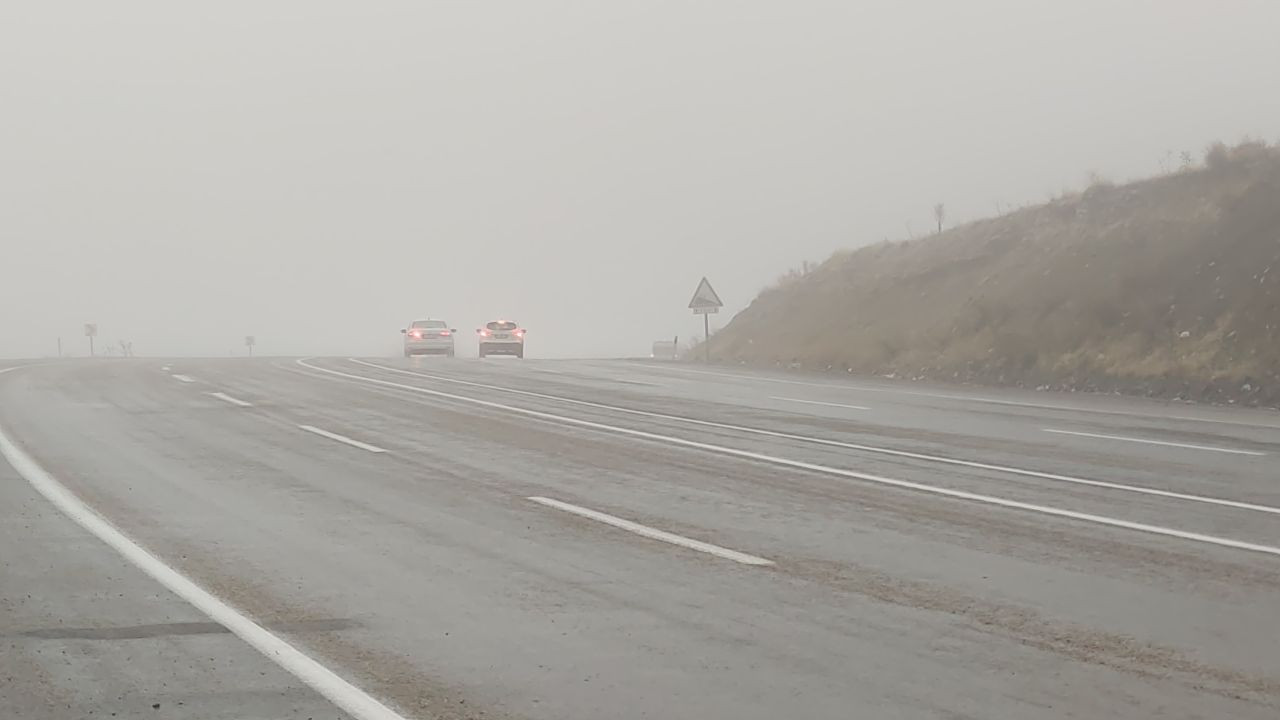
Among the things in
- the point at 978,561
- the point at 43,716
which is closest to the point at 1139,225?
the point at 978,561

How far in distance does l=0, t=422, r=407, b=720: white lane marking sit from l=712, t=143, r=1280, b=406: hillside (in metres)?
16.4

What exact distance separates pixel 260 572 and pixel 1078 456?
332 inches

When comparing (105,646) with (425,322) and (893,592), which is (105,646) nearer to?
(893,592)

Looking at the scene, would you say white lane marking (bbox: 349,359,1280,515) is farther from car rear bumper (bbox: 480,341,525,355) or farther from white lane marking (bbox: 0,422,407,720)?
car rear bumper (bbox: 480,341,525,355)

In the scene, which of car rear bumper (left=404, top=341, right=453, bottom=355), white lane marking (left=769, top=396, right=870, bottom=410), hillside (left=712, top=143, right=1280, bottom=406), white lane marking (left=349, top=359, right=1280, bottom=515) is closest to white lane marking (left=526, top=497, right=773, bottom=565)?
white lane marking (left=349, top=359, right=1280, bottom=515)

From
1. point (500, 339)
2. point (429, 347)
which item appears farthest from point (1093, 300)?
point (429, 347)

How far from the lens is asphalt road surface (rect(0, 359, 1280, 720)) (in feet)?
17.3

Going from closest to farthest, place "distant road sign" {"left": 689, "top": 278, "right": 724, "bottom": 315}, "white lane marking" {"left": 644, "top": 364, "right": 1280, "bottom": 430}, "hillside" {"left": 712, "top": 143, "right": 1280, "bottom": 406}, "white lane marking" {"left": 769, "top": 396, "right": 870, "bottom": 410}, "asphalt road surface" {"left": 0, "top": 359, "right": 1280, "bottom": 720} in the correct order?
"asphalt road surface" {"left": 0, "top": 359, "right": 1280, "bottom": 720}
"white lane marking" {"left": 644, "top": 364, "right": 1280, "bottom": 430}
"white lane marking" {"left": 769, "top": 396, "right": 870, "bottom": 410}
"hillside" {"left": 712, "top": 143, "right": 1280, "bottom": 406}
"distant road sign" {"left": 689, "top": 278, "right": 724, "bottom": 315}

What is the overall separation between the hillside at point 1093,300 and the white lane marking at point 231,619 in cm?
1641

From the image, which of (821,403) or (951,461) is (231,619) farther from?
(821,403)

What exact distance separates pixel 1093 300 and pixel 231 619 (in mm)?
20918

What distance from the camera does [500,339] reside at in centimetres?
4281

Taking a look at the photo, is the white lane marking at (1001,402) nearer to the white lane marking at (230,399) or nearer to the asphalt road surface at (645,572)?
the asphalt road surface at (645,572)

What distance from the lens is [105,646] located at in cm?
599
